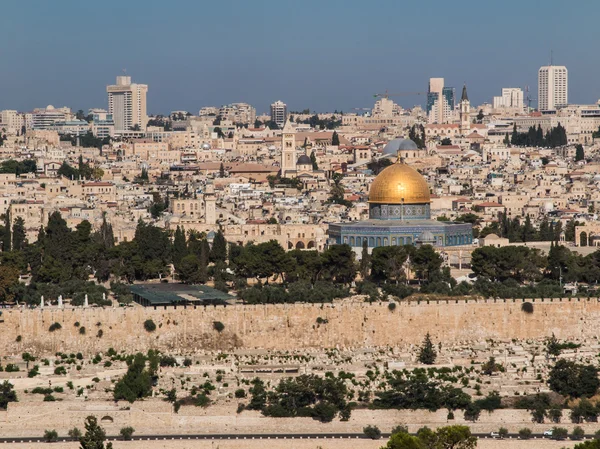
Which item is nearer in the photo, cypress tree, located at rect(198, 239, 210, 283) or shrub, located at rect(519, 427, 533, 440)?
shrub, located at rect(519, 427, 533, 440)

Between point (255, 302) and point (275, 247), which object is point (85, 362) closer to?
point (255, 302)

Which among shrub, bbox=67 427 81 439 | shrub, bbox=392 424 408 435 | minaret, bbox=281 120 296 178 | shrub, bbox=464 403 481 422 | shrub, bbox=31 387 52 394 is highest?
minaret, bbox=281 120 296 178

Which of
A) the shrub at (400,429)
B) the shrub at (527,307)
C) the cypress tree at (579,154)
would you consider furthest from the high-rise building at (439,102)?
the shrub at (400,429)

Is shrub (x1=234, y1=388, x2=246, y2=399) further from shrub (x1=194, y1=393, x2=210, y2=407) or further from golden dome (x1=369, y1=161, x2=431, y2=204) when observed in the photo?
golden dome (x1=369, y1=161, x2=431, y2=204)

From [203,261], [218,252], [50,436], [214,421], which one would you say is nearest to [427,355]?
[214,421]

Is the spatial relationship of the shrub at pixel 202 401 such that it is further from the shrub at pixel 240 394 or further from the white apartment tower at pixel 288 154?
the white apartment tower at pixel 288 154

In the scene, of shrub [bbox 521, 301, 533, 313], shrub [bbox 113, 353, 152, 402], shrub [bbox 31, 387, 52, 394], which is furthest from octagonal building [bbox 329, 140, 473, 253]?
shrub [bbox 31, 387, 52, 394]
